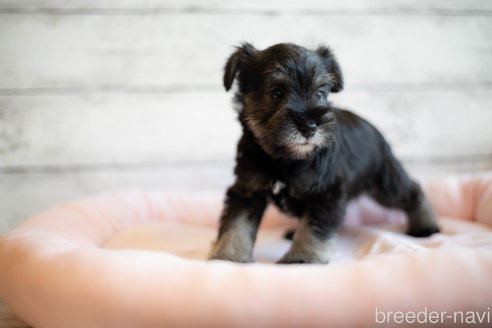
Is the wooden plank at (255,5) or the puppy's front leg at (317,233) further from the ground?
the wooden plank at (255,5)

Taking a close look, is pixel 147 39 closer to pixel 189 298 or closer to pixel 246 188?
pixel 246 188

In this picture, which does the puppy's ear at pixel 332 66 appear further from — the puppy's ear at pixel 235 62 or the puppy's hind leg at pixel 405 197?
the puppy's hind leg at pixel 405 197

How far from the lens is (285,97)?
1.86m

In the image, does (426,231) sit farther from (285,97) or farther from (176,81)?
(176,81)

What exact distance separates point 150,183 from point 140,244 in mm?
1076

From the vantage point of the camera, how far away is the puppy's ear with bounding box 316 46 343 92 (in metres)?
2.09

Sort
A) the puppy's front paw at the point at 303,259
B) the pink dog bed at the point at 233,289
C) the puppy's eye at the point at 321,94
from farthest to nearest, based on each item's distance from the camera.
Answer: the puppy's eye at the point at 321,94 < the puppy's front paw at the point at 303,259 < the pink dog bed at the point at 233,289

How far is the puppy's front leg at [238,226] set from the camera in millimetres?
1865

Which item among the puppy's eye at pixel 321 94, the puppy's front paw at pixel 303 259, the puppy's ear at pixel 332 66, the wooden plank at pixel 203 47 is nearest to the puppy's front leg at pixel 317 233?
the puppy's front paw at pixel 303 259

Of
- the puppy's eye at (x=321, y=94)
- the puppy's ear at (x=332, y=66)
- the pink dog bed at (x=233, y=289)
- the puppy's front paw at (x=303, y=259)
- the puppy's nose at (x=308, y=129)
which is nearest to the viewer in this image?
the pink dog bed at (x=233, y=289)

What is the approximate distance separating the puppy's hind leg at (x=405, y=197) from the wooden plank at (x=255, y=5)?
1.63m

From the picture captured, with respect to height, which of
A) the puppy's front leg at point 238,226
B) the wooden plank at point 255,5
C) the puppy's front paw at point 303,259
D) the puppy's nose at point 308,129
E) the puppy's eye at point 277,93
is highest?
the wooden plank at point 255,5

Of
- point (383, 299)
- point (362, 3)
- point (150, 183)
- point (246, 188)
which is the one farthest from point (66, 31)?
point (383, 299)

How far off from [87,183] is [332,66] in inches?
91.2
